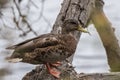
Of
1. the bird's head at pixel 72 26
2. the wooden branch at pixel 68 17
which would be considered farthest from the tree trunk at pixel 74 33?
the bird's head at pixel 72 26

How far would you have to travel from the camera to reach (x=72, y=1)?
3420mm

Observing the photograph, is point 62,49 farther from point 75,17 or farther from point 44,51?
point 75,17

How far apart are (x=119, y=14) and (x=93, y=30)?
1459 mm

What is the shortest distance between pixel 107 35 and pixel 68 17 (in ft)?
2.08

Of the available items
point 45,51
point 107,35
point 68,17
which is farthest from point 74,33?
point 107,35

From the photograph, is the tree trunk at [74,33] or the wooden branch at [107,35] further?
the wooden branch at [107,35]

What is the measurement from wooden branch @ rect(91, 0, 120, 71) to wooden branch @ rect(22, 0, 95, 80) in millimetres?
195

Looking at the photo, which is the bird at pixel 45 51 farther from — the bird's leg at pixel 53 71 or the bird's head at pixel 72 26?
the bird's head at pixel 72 26

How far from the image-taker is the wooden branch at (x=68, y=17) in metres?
2.91

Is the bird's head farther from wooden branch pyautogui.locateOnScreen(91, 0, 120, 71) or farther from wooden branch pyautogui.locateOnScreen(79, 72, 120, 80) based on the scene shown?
→ wooden branch pyautogui.locateOnScreen(91, 0, 120, 71)

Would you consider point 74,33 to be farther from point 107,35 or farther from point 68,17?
point 107,35

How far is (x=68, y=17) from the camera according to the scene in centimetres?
328

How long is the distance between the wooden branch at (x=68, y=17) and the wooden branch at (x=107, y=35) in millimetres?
195

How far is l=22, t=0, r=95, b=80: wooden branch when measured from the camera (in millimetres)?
2908
